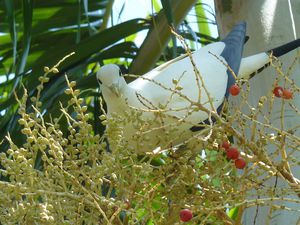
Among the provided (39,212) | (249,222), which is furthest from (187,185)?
(249,222)

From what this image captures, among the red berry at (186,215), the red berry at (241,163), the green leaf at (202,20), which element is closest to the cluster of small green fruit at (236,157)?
the red berry at (241,163)

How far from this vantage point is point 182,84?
192 centimetres

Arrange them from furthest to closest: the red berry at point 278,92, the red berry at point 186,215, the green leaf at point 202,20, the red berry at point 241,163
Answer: the green leaf at point 202,20
the red berry at point 278,92
the red berry at point 241,163
the red berry at point 186,215

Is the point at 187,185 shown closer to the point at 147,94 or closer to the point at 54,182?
the point at 54,182

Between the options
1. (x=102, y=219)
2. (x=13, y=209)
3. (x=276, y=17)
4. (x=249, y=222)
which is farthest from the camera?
(x=276, y=17)

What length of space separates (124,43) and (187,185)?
0.98 metres

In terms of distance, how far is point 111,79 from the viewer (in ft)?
6.37

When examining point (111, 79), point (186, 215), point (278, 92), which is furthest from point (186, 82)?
point (186, 215)

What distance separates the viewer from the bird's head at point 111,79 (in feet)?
6.33

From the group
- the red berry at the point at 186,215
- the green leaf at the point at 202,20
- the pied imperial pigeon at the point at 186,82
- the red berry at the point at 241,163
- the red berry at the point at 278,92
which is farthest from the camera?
the green leaf at the point at 202,20

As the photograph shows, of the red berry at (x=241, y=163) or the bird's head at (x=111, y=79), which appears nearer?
the red berry at (x=241, y=163)

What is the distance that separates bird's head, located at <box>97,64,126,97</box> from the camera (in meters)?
1.93

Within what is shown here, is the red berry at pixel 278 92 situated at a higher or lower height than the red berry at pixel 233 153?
higher

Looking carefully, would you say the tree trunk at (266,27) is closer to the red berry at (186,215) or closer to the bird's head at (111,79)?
the bird's head at (111,79)
